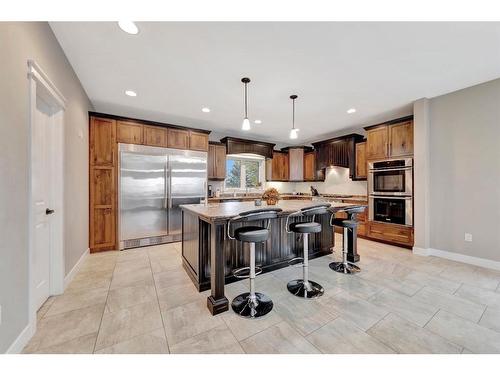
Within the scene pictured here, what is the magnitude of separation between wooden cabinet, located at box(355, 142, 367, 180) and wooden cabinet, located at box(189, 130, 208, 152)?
12.2ft

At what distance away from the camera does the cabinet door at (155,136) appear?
399cm

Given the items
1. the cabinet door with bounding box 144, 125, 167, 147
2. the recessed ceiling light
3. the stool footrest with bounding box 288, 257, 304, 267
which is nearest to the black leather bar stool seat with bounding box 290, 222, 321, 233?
the stool footrest with bounding box 288, 257, 304, 267

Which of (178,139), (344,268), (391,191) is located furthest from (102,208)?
(391,191)

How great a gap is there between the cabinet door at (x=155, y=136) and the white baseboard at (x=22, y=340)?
317 cm

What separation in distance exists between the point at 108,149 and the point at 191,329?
3.49m

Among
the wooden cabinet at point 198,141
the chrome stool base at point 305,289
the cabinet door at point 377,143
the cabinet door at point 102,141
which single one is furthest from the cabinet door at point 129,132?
the cabinet door at point 377,143

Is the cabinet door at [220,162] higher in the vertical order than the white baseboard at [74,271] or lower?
higher

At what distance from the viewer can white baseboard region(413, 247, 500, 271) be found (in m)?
2.87

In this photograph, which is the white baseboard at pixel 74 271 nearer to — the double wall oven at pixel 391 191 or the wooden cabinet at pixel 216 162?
the wooden cabinet at pixel 216 162

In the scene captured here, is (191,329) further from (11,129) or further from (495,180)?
(495,180)

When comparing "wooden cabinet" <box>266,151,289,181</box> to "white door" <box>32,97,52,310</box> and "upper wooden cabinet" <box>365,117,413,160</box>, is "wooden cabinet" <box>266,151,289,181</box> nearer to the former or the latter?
"upper wooden cabinet" <box>365,117,413,160</box>

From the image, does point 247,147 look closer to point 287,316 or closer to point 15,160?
point 287,316

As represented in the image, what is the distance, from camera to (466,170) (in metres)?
3.09
